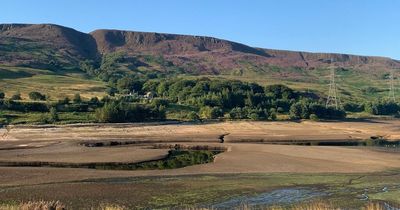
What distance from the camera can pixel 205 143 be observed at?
68.3 meters

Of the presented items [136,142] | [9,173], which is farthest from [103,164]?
[136,142]

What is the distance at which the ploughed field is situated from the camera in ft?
105

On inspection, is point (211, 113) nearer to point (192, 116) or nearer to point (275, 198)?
point (192, 116)

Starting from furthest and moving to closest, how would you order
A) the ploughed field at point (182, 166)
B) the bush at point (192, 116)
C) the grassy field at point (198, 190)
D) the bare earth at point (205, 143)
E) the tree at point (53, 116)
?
the bush at point (192, 116)
the tree at point (53, 116)
the bare earth at point (205, 143)
the ploughed field at point (182, 166)
the grassy field at point (198, 190)

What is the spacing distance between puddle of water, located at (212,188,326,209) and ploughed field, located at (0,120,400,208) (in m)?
0.12

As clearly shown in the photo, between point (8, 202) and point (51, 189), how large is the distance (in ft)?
15.1

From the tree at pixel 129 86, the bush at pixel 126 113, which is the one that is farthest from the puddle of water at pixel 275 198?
the tree at pixel 129 86

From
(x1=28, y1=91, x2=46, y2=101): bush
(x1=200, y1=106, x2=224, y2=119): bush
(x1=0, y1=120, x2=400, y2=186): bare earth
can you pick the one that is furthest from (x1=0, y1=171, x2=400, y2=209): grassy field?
(x1=28, y1=91, x2=46, y2=101): bush

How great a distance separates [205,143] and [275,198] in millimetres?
37385

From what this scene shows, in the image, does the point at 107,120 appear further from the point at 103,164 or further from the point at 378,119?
the point at 378,119

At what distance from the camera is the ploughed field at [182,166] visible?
3206 centimetres

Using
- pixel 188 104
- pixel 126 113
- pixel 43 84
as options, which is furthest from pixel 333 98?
pixel 43 84

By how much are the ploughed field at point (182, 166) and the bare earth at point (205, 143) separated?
96mm

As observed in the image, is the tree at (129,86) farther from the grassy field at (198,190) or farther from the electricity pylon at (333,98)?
the grassy field at (198,190)
